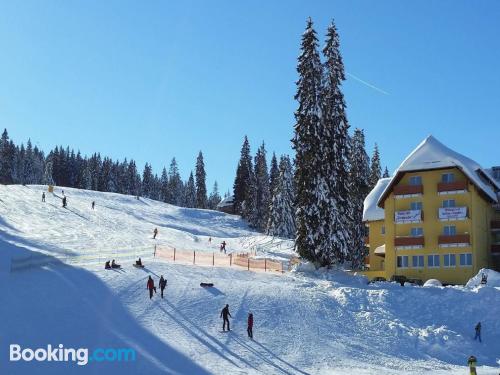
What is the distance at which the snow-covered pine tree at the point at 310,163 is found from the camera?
162 ft

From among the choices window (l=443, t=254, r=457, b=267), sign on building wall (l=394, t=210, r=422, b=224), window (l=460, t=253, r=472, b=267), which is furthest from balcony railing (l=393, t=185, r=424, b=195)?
window (l=460, t=253, r=472, b=267)

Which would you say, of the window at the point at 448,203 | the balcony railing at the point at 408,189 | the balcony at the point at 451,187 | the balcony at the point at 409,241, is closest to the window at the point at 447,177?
the balcony at the point at 451,187

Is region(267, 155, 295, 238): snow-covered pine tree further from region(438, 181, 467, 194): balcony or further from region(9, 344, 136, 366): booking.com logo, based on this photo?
region(9, 344, 136, 366): booking.com logo

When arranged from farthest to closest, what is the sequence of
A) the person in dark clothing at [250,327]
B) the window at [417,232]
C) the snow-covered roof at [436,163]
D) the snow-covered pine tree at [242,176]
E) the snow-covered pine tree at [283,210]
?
the snow-covered pine tree at [242,176] < the snow-covered pine tree at [283,210] < the window at [417,232] < the snow-covered roof at [436,163] < the person in dark clothing at [250,327]

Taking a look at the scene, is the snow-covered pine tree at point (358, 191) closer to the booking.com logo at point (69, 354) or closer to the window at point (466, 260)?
the window at point (466, 260)

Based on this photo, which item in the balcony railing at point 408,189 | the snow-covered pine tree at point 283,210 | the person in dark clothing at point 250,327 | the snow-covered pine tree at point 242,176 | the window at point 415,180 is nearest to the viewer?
the person in dark clothing at point 250,327

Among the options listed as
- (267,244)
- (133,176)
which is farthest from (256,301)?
(133,176)

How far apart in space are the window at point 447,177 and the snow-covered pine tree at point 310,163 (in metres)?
10.9

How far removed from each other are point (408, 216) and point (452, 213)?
3.67 m

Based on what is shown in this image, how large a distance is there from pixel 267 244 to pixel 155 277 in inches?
1521

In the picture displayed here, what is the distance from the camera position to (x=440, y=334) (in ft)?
120

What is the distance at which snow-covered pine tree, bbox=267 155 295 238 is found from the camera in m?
92.4

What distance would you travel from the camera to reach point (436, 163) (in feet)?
175

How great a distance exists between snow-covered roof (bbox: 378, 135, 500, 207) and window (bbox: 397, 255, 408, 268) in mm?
5371
